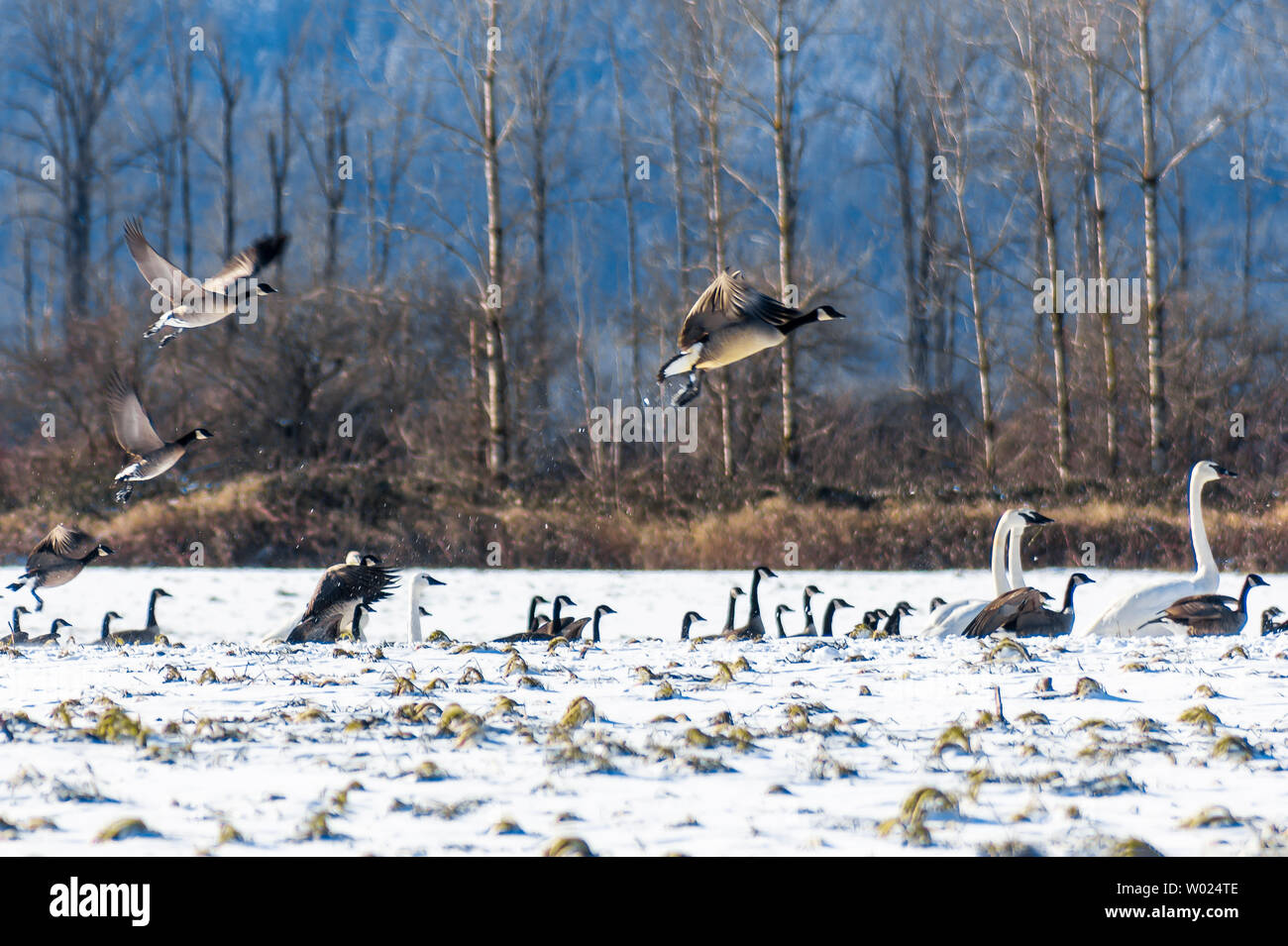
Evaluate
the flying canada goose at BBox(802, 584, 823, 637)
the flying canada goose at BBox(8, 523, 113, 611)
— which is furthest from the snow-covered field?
the flying canada goose at BBox(8, 523, 113, 611)

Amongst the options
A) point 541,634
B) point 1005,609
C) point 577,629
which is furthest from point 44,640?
point 1005,609

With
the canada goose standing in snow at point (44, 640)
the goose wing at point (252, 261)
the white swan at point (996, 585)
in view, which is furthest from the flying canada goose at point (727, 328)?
the canada goose standing in snow at point (44, 640)

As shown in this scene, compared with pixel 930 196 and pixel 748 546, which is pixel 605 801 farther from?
pixel 930 196

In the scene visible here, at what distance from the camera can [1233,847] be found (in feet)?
12.4

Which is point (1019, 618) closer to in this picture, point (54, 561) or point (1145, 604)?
point (1145, 604)

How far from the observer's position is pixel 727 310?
8.32 meters

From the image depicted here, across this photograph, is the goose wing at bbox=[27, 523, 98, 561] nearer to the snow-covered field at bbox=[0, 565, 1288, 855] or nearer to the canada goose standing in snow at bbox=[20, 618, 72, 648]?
the canada goose standing in snow at bbox=[20, 618, 72, 648]

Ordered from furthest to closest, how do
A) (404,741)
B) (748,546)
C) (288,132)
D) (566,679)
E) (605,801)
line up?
(288,132), (748,546), (566,679), (404,741), (605,801)

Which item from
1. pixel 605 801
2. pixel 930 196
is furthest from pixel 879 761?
pixel 930 196

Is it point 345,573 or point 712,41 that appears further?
point 712,41

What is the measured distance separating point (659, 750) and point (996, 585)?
7.51 metres

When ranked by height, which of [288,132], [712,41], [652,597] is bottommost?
[652,597]

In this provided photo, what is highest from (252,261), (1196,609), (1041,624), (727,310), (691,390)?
(252,261)
